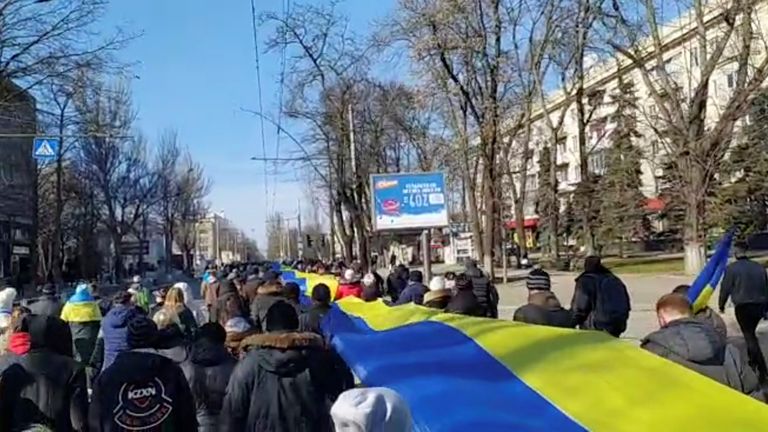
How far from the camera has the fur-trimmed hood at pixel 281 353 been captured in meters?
5.62

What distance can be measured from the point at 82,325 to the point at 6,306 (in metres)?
1.07

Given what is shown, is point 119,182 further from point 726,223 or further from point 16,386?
point 16,386

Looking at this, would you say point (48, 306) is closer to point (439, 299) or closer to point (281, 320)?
point (439, 299)

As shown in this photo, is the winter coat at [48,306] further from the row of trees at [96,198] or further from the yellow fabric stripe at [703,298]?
the row of trees at [96,198]

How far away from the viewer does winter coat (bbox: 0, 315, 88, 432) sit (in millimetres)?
6105

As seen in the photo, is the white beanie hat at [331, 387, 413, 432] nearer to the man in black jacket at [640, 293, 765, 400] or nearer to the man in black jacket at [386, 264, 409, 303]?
the man in black jacket at [640, 293, 765, 400]

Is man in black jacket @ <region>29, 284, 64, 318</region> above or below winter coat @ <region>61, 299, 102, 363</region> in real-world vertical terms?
above

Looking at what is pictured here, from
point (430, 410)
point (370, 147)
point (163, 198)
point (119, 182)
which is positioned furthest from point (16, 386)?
point (163, 198)

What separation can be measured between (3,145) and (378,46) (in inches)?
1084

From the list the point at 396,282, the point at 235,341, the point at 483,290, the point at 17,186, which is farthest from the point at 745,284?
the point at 17,186

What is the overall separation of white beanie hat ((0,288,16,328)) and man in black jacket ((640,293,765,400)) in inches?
258

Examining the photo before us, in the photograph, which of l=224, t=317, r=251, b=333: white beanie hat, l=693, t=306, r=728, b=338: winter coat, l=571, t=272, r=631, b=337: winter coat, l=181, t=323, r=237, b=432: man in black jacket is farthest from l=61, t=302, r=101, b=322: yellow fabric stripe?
l=693, t=306, r=728, b=338: winter coat

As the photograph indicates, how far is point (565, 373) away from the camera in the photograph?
5039 mm

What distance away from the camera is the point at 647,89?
121 ft
